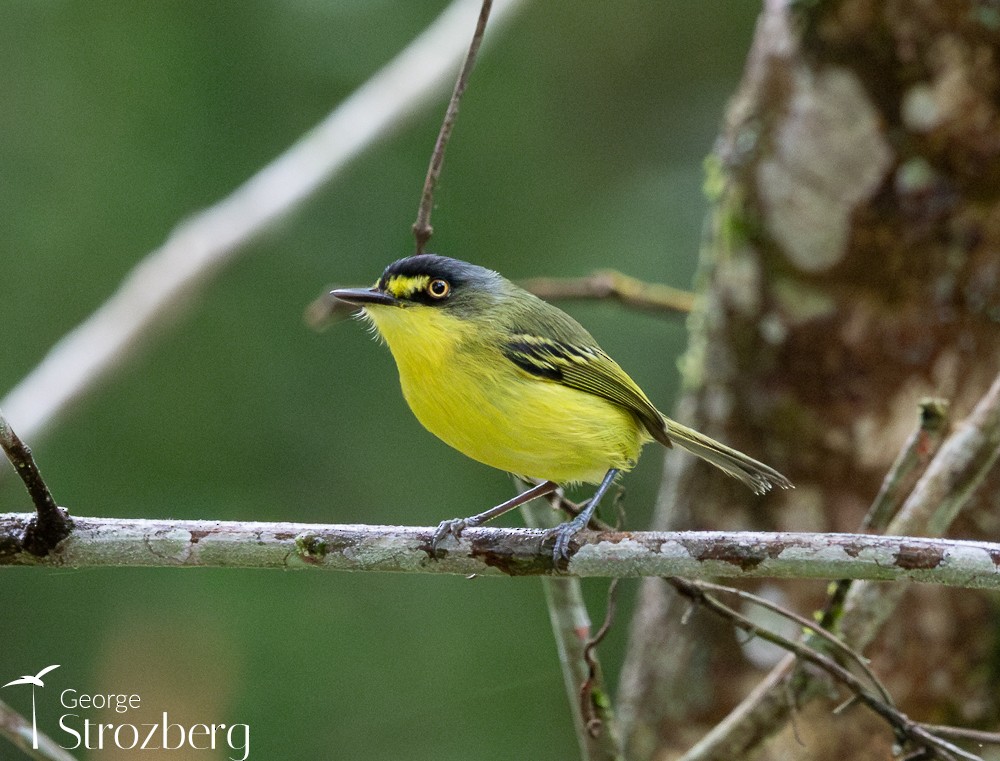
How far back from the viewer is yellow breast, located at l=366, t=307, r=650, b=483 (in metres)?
3.32

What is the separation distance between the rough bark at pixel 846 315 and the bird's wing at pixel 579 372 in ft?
2.33

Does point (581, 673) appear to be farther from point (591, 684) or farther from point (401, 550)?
point (401, 550)

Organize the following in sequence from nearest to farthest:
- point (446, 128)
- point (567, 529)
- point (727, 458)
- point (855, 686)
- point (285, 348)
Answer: point (567, 529)
point (855, 686)
point (446, 128)
point (727, 458)
point (285, 348)

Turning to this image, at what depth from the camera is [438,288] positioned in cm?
370

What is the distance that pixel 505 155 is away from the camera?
805 centimetres

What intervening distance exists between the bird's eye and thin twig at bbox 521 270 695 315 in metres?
0.93

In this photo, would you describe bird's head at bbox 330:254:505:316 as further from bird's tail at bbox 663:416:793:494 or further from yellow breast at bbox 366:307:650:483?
bird's tail at bbox 663:416:793:494

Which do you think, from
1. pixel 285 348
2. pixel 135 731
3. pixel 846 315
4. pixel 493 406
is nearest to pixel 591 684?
pixel 493 406

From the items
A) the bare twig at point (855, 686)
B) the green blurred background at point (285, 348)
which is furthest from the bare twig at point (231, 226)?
the bare twig at point (855, 686)

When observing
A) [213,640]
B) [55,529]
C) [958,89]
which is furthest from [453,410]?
[213,640]

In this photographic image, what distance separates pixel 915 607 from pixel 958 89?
1825mm

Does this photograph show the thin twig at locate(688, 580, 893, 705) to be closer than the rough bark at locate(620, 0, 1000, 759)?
Yes

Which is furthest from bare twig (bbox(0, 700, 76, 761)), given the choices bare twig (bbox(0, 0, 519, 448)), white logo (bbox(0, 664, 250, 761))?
bare twig (bbox(0, 0, 519, 448))

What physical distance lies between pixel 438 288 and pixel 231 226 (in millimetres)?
1769
